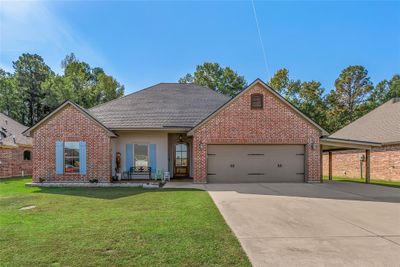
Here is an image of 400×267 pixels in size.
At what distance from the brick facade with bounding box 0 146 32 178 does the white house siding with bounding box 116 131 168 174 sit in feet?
31.6

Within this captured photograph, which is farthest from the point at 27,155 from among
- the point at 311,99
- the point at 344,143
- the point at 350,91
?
the point at 350,91

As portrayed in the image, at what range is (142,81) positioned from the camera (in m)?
29.1

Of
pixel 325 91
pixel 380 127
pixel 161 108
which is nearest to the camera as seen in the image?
pixel 161 108

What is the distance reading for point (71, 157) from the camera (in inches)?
580

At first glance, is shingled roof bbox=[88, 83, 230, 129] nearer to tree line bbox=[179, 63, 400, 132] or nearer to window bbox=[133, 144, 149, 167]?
window bbox=[133, 144, 149, 167]

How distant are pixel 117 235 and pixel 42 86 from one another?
3917 cm

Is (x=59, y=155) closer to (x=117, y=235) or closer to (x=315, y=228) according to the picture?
(x=117, y=235)

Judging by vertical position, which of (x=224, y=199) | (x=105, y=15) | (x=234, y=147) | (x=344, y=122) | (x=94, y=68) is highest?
(x=94, y=68)

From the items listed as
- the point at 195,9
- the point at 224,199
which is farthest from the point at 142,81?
the point at 224,199

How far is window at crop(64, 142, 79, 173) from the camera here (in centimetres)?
1466

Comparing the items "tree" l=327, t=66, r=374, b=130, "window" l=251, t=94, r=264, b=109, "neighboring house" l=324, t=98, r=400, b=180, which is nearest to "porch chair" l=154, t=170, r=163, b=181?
"window" l=251, t=94, r=264, b=109

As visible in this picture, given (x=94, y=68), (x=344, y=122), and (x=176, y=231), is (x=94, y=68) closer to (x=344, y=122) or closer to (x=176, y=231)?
(x=344, y=122)

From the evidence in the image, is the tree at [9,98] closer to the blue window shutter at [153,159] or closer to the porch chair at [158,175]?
the blue window shutter at [153,159]

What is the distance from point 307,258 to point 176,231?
2503 mm
